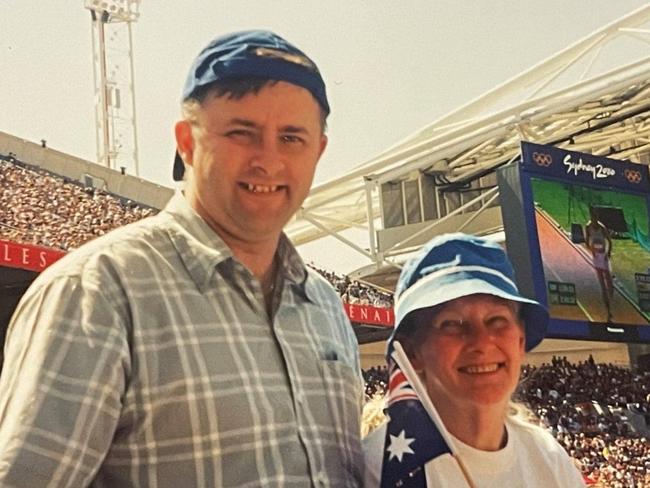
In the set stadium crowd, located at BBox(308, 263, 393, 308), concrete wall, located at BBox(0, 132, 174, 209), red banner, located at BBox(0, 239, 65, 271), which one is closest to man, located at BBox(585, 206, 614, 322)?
stadium crowd, located at BBox(308, 263, 393, 308)

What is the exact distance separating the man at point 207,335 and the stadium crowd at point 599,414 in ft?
32.9

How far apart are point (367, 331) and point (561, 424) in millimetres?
4711

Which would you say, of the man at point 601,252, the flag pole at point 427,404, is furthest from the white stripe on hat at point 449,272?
the man at point 601,252

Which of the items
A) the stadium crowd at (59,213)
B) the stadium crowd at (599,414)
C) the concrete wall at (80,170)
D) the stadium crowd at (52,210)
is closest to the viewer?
the stadium crowd at (52,210)

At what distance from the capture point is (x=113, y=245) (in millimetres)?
1381

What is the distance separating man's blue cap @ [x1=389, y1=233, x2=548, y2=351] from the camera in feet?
5.17

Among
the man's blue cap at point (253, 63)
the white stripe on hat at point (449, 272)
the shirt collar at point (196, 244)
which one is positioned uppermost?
the man's blue cap at point (253, 63)

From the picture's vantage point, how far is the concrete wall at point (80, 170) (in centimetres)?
1931

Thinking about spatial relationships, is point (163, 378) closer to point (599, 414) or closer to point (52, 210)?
point (52, 210)

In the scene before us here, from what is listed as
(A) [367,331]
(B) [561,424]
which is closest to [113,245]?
(B) [561,424]

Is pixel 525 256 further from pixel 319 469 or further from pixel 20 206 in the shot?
pixel 319 469

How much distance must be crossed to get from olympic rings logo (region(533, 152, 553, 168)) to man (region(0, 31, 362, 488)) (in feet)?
42.2

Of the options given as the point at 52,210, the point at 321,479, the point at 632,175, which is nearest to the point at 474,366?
the point at 321,479

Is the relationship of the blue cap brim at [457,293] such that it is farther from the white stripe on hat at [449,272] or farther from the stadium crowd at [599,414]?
the stadium crowd at [599,414]
